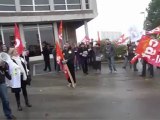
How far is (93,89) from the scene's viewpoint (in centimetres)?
1389

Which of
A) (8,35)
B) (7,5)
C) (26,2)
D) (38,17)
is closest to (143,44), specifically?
(8,35)

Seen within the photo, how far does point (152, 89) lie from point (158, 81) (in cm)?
207

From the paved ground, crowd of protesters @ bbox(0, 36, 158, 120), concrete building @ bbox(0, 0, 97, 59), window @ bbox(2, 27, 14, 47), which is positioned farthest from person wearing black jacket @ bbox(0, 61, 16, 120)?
window @ bbox(2, 27, 14, 47)

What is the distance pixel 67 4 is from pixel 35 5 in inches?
116

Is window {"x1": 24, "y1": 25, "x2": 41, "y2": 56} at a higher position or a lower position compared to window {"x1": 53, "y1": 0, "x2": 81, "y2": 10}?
lower

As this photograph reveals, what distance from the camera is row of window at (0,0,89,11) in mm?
32719

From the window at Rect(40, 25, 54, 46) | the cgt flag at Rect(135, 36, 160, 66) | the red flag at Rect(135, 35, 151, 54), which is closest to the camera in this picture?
the cgt flag at Rect(135, 36, 160, 66)

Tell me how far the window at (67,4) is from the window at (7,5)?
385cm

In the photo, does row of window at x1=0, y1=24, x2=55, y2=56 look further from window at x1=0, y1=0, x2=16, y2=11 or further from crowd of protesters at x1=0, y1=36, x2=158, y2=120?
crowd of protesters at x1=0, y1=36, x2=158, y2=120

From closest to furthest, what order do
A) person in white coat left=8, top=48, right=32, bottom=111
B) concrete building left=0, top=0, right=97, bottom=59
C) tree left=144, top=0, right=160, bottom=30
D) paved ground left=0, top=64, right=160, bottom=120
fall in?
paved ground left=0, top=64, right=160, bottom=120 → person in white coat left=8, top=48, right=32, bottom=111 → concrete building left=0, top=0, right=97, bottom=59 → tree left=144, top=0, right=160, bottom=30

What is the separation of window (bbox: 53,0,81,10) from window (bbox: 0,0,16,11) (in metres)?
3.85

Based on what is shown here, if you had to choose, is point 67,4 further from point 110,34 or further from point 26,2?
point 110,34

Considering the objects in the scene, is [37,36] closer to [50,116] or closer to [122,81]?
[122,81]

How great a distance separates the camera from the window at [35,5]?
33.8 m
